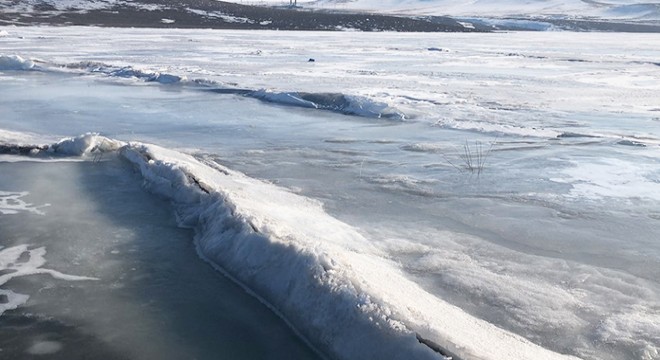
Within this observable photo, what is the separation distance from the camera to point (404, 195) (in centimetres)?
708

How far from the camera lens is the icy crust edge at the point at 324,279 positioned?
12.1 ft

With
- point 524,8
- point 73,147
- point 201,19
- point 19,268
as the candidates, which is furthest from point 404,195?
point 524,8

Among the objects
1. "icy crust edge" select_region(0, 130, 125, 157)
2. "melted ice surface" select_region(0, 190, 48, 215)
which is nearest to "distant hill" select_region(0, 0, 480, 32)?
"icy crust edge" select_region(0, 130, 125, 157)

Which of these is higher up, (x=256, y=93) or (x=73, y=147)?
(x=73, y=147)

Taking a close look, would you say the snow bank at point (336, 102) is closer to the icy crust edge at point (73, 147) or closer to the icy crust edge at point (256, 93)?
the icy crust edge at point (256, 93)

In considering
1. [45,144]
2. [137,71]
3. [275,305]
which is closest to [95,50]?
[137,71]

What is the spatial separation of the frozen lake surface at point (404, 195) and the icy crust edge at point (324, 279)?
0.02 meters

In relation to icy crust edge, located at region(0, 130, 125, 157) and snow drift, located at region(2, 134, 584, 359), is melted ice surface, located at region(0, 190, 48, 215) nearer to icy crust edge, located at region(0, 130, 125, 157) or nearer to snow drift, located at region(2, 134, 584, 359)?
snow drift, located at region(2, 134, 584, 359)

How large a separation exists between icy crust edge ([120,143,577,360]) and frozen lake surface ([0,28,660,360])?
0.02m

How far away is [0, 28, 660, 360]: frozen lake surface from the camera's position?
13.6ft

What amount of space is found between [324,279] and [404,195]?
2.90 metres

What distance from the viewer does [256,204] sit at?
6191 millimetres

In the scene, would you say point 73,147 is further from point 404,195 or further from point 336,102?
point 336,102

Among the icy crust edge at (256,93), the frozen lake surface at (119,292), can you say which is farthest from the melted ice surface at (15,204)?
the icy crust edge at (256,93)
